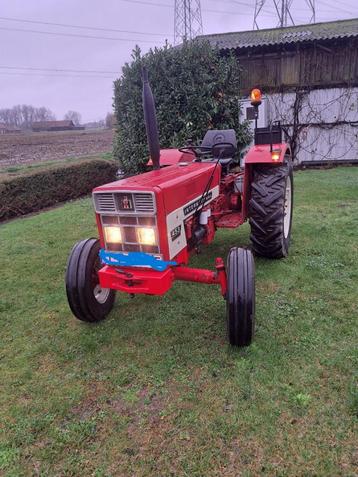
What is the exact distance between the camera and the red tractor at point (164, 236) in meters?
2.71

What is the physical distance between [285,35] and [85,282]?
36.3 ft

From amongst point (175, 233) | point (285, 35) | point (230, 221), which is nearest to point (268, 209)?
point (230, 221)

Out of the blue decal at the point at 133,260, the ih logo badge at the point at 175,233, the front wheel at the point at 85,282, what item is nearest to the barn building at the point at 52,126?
the front wheel at the point at 85,282

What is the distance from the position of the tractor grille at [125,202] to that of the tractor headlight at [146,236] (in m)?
0.13

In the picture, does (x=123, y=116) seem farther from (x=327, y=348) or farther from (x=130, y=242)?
(x=327, y=348)

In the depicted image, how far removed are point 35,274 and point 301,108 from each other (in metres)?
8.94

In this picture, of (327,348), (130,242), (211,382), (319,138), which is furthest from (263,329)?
(319,138)

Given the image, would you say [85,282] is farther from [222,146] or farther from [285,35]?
[285,35]

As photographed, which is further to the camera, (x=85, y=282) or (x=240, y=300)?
(x=85, y=282)

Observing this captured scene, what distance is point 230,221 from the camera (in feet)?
13.2

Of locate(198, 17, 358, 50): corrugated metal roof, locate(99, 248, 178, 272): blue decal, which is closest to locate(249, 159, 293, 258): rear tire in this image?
locate(99, 248, 178, 272): blue decal

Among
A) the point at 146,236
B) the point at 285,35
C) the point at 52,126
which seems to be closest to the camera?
the point at 146,236

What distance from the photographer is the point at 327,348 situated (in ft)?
9.11

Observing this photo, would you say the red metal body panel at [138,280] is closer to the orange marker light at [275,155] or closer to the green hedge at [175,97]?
the orange marker light at [275,155]
